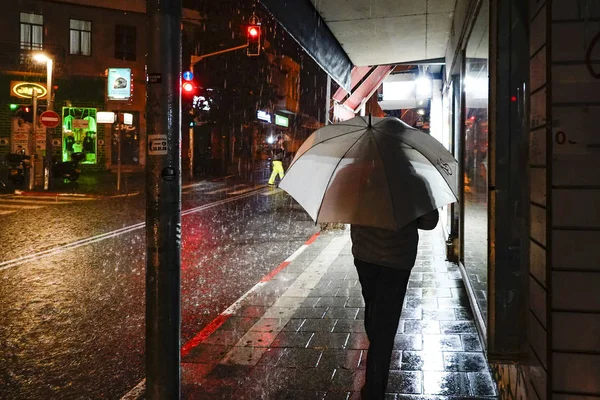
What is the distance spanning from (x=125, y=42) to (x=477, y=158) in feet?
112

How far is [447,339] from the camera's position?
5.33 metres

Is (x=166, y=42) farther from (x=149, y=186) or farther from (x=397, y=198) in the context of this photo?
(x=397, y=198)

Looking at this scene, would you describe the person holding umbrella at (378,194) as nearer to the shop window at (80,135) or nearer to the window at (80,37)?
the shop window at (80,135)

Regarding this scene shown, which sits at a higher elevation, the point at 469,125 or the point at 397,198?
the point at 469,125

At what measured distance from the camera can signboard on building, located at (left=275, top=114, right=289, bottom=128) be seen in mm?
59000

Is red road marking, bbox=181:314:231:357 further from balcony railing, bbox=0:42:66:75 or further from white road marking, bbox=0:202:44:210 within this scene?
balcony railing, bbox=0:42:66:75

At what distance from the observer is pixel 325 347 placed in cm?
522

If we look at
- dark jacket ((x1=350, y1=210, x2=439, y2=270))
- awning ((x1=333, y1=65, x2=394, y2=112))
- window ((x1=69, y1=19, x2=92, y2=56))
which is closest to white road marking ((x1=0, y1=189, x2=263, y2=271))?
awning ((x1=333, y1=65, x2=394, y2=112))

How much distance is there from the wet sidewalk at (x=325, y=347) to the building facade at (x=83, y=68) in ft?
84.5

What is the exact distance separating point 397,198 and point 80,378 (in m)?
3.22

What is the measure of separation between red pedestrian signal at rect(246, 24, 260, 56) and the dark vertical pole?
48.7 ft

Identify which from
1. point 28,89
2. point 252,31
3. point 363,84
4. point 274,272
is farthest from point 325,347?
point 28,89

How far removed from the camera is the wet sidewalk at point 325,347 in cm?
431

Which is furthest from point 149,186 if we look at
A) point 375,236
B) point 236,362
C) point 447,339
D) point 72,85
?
point 72,85
